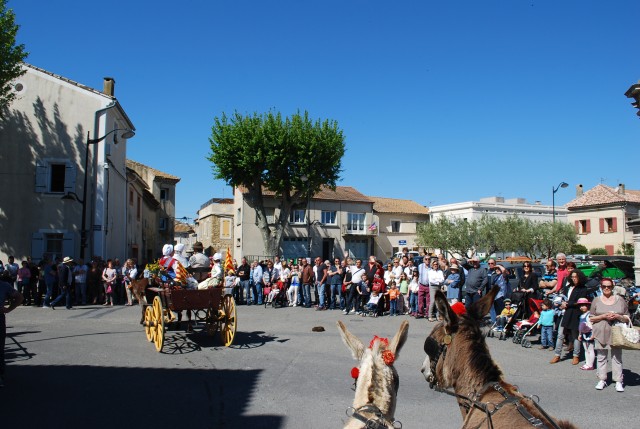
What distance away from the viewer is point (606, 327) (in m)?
8.39

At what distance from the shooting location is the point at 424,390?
7.89 metres

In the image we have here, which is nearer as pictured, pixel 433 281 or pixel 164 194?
pixel 433 281

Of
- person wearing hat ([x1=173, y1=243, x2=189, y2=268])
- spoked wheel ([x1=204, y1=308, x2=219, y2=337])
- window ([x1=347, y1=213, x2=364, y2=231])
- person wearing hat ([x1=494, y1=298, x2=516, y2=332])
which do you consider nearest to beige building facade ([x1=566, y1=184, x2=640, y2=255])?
window ([x1=347, y1=213, x2=364, y2=231])

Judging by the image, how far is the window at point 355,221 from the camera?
56.6 metres

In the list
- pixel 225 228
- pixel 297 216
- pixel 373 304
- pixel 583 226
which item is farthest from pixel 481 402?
pixel 583 226

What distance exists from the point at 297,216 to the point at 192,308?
42.1 meters

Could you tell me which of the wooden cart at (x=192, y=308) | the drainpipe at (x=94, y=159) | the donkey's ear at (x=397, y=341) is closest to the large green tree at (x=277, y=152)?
the drainpipe at (x=94, y=159)

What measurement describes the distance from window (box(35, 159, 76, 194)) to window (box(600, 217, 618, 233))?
2070 inches

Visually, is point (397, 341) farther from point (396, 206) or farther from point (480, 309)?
point (396, 206)

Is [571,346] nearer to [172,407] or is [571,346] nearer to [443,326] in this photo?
[172,407]

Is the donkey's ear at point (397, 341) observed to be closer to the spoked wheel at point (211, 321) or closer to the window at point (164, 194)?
the spoked wheel at point (211, 321)

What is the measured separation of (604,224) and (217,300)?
184ft

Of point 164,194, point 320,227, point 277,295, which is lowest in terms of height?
point 277,295

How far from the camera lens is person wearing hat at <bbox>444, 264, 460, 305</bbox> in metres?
15.0
